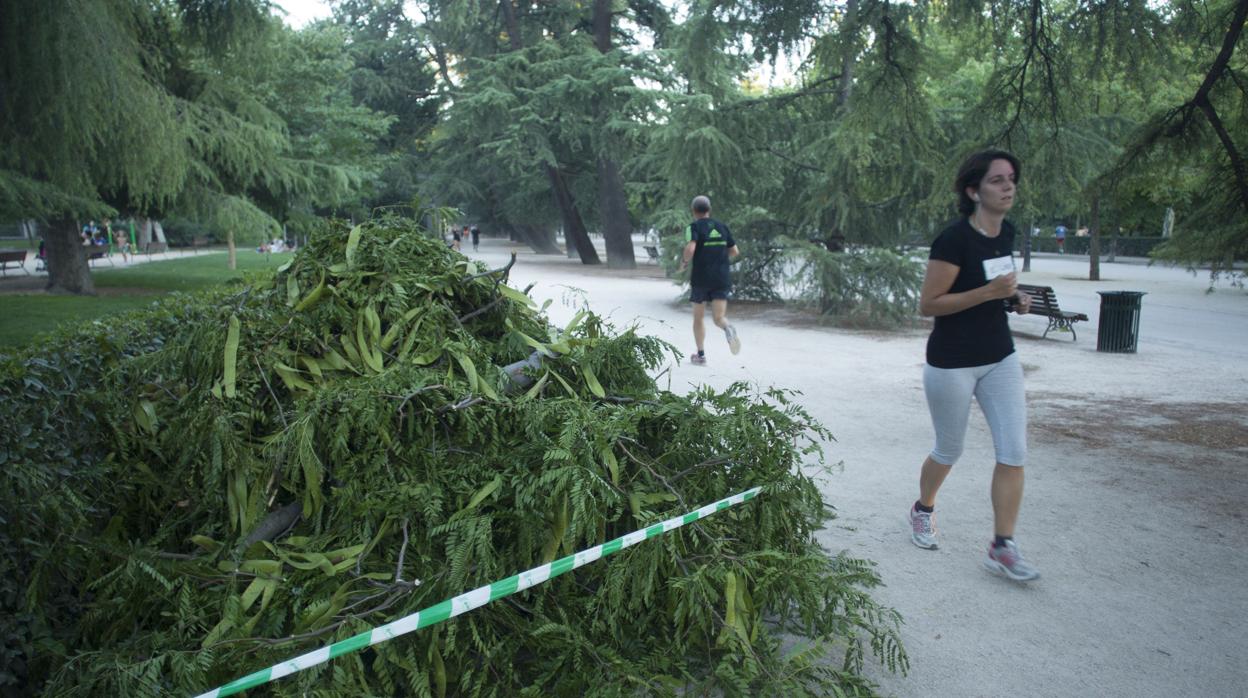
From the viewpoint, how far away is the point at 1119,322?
1124cm

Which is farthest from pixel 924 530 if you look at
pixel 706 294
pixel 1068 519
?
pixel 706 294

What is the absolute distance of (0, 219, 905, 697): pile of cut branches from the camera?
8.55 feet

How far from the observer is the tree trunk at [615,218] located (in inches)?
1195

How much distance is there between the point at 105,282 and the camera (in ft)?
65.1

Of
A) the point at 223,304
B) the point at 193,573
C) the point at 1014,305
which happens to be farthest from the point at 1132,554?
the point at 223,304

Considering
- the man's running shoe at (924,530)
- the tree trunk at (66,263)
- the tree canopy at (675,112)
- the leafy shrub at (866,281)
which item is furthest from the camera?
the tree trunk at (66,263)

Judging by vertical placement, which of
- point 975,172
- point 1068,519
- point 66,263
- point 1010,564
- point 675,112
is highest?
point 675,112

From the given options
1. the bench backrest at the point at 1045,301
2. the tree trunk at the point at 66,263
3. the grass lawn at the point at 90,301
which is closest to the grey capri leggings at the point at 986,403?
the grass lawn at the point at 90,301

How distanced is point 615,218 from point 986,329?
27.3 meters

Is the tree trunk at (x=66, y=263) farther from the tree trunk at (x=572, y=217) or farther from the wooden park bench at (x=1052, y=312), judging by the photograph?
the tree trunk at (x=572, y=217)

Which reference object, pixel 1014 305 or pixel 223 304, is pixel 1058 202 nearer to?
pixel 1014 305

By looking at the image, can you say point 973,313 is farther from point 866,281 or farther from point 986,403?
point 866,281

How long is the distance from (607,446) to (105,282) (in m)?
20.8

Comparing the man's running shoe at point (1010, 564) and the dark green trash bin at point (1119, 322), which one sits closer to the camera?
the man's running shoe at point (1010, 564)
